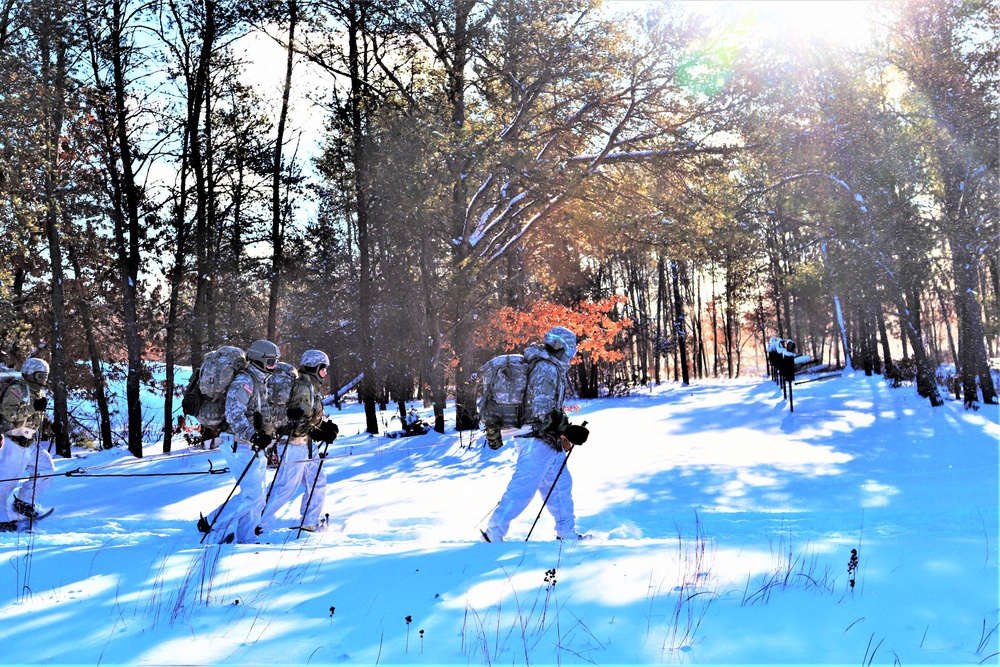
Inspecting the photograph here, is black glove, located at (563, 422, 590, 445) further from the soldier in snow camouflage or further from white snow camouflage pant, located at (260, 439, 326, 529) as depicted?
white snow camouflage pant, located at (260, 439, 326, 529)

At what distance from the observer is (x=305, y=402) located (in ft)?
27.2

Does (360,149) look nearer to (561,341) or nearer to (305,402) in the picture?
(305,402)

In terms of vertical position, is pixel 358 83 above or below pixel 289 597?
above

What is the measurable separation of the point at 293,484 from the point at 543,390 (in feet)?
10.3

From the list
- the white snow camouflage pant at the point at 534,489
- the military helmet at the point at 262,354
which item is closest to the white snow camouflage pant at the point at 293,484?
the military helmet at the point at 262,354

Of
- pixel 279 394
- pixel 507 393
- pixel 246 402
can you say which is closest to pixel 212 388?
pixel 279 394

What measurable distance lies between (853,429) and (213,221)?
17.2 metres

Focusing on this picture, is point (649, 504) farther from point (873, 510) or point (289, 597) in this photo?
point (289, 597)

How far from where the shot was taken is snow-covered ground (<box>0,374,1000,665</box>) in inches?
149

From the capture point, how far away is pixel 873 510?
8250 mm

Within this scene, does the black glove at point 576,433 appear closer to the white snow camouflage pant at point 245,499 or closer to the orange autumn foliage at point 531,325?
the white snow camouflage pant at point 245,499

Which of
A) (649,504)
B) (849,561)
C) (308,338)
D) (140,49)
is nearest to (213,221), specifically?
(140,49)

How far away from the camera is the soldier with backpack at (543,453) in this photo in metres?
7.13

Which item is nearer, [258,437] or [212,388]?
[258,437]
